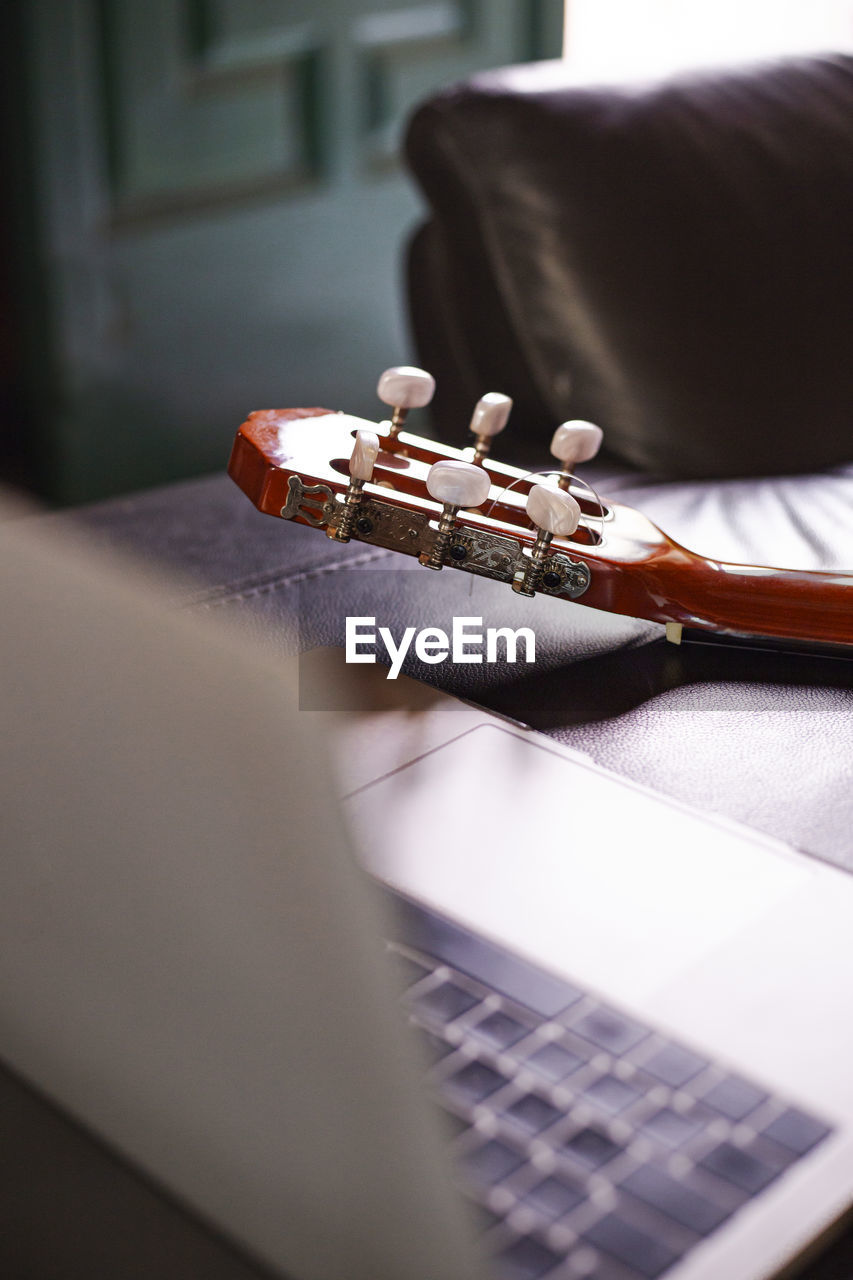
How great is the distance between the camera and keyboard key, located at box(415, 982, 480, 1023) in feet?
1.47

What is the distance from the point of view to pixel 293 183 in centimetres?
233

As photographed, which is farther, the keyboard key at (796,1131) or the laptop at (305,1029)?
the keyboard key at (796,1131)

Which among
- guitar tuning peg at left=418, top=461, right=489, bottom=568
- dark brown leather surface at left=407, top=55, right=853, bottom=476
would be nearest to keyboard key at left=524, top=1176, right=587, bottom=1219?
guitar tuning peg at left=418, top=461, right=489, bottom=568

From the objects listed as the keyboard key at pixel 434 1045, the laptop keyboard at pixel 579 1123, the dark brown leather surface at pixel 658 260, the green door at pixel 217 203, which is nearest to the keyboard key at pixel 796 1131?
the laptop keyboard at pixel 579 1123

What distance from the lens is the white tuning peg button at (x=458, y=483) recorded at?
0.67 metres

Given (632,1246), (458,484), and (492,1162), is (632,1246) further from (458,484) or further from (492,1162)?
(458,484)

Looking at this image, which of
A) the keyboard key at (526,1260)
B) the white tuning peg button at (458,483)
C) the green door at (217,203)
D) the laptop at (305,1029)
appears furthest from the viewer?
the green door at (217,203)

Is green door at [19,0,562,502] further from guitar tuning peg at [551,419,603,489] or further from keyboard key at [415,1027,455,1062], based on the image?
keyboard key at [415,1027,455,1062]

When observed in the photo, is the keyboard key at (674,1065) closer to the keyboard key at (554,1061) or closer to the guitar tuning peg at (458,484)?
the keyboard key at (554,1061)

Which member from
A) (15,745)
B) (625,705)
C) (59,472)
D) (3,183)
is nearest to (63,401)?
(59,472)

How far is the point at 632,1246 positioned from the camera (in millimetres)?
368

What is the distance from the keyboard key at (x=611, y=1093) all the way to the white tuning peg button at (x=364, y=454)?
37 cm

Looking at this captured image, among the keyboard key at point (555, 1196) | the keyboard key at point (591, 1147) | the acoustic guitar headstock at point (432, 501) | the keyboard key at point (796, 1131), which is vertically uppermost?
the acoustic guitar headstock at point (432, 501)

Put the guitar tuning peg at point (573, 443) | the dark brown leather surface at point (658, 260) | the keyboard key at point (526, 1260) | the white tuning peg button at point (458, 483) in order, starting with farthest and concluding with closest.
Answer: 1. the dark brown leather surface at point (658, 260)
2. the guitar tuning peg at point (573, 443)
3. the white tuning peg button at point (458, 483)
4. the keyboard key at point (526, 1260)
